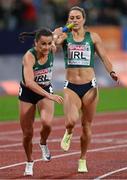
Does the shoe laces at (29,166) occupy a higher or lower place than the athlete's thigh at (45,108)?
lower

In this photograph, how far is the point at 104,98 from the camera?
72.0ft

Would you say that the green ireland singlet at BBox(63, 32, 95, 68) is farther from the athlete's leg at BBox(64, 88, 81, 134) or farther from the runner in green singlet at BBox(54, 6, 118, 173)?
the athlete's leg at BBox(64, 88, 81, 134)

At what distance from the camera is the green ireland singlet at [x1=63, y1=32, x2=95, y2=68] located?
1157 cm

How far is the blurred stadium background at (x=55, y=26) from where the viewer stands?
75.3 ft

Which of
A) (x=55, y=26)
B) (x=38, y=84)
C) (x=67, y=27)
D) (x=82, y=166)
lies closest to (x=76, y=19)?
(x=67, y=27)

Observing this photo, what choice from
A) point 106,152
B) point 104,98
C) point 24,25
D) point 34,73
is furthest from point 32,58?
point 24,25

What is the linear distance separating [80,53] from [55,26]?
14.0m

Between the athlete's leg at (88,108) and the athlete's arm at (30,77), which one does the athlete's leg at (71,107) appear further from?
the athlete's arm at (30,77)

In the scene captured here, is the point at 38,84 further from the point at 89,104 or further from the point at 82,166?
the point at 82,166

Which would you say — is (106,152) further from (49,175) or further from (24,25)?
(24,25)

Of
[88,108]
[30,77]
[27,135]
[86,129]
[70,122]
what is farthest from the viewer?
[86,129]

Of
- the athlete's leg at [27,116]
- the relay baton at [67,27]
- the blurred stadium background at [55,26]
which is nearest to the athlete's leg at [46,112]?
the athlete's leg at [27,116]

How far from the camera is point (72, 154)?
13.5 metres

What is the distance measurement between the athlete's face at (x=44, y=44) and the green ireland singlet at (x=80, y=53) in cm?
63
